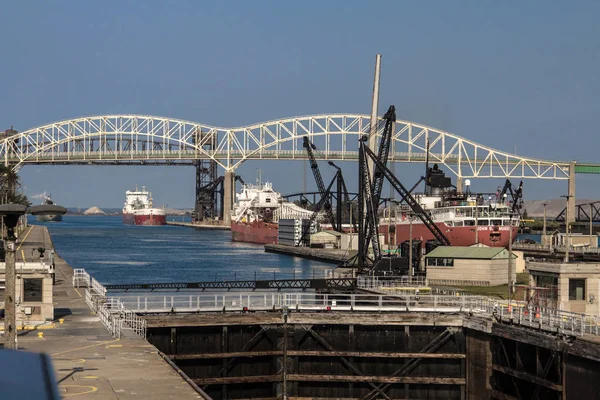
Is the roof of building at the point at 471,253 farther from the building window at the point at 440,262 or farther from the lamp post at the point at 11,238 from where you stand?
the lamp post at the point at 11,238

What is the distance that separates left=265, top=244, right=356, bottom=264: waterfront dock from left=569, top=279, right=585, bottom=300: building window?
8822cm

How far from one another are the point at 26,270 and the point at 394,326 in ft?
54.5

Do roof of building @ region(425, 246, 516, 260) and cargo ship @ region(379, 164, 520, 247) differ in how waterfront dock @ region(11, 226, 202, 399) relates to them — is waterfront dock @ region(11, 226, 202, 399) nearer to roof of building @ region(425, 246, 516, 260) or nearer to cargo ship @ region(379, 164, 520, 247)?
roof of building @ region(425, 246, 516, 260)

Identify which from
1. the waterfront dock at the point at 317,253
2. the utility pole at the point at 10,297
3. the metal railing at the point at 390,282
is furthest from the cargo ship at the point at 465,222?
the utility pole at the point at 10,297

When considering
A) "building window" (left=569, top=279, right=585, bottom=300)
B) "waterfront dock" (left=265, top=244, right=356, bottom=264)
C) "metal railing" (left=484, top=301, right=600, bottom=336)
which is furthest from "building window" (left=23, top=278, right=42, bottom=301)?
"waterfront dock" (left=265, top=244, right=356, bottom=264)

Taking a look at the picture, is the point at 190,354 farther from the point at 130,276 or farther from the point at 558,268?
the point at 130,276

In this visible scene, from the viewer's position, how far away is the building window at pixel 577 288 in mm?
46000

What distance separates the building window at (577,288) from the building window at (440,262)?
22297 mm

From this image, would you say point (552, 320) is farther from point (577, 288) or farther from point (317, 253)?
point (317, 253)

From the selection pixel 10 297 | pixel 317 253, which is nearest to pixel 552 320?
pixel 10 297

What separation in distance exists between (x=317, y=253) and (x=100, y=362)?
123204 millimetres

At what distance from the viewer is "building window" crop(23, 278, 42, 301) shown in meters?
41.8

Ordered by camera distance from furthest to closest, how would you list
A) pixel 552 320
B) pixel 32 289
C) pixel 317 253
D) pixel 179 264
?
1. pixel 317 253
2. pixel 179 264
3. pixel 32 289
4. pixel 552 320

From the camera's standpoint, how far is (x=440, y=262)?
226ft
